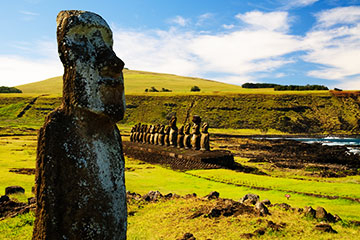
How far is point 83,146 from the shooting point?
3471mm

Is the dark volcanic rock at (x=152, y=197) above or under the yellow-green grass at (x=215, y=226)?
under

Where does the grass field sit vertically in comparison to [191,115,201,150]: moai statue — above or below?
below

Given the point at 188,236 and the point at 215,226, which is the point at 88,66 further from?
the point at 215,226

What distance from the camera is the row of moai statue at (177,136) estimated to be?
1995cm

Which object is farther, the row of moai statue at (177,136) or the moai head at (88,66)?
the row of moai statue at (177,136)

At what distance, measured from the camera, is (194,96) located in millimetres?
80125

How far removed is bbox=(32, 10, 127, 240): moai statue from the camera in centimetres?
329

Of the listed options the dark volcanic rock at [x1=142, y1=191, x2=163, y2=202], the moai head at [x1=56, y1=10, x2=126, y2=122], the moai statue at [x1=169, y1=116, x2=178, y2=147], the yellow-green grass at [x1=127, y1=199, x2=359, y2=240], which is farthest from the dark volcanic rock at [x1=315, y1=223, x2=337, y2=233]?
the moai statue at [x1=169, y1=116, x2=178, y2=147]

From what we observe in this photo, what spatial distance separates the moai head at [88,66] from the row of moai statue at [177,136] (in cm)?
1598

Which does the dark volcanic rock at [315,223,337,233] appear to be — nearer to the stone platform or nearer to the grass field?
the grass field

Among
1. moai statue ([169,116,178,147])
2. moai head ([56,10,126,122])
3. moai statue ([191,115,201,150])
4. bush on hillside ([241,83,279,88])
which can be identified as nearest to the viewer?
moai head ([56,10,126,122])

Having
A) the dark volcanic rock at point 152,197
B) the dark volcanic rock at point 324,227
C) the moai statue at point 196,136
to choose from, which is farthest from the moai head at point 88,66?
the moai statue at point 196,136

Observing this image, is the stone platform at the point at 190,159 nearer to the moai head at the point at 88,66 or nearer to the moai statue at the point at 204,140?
the moai statue at the point at 204,140

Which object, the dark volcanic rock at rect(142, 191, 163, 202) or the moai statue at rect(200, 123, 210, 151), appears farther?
the moai statue at rect(200, 123, 210, 151)
